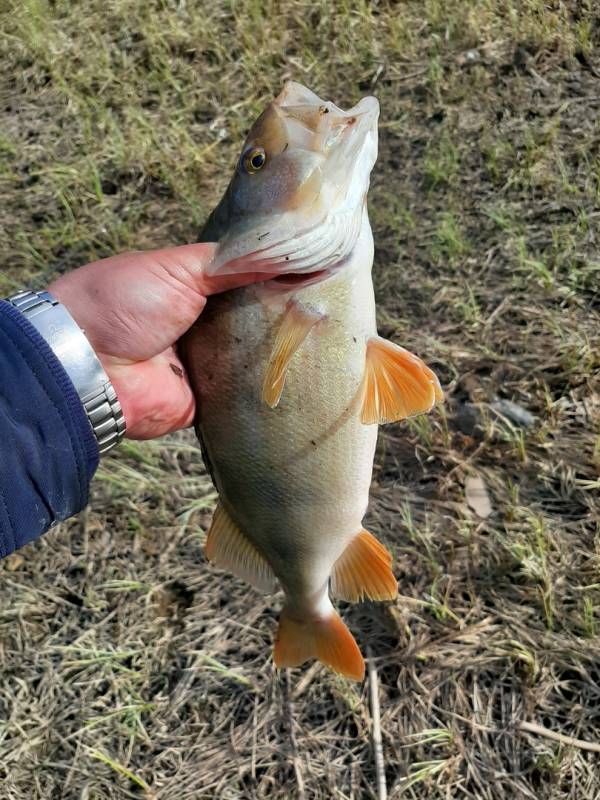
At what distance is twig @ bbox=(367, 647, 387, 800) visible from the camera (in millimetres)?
2178

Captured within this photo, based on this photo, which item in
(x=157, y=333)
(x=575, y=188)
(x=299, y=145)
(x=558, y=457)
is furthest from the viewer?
(x=575, y=188)

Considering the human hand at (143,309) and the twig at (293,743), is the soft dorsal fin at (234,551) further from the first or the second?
the twig at (293,743)

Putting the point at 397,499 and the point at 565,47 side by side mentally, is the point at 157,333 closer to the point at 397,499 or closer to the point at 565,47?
the point at 397,499

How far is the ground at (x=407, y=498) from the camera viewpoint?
228 centimetres

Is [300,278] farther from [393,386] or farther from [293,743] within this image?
[293,743]

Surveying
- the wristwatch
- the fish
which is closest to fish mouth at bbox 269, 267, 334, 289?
the fish

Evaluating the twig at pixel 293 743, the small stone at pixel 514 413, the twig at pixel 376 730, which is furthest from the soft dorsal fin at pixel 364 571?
the small stone at pixel 514 413

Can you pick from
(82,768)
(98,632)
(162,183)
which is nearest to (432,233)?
(162,183)

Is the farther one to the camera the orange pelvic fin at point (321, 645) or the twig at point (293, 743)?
the twig at point (293, 743)

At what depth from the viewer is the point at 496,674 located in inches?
90.5

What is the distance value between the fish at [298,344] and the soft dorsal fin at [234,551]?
0.24 feet

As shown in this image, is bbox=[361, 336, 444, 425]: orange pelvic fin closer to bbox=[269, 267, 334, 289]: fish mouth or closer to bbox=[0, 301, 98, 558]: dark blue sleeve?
bbox=[269, 267, 334, 289]: fish mouth

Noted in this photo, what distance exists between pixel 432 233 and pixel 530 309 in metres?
0.57

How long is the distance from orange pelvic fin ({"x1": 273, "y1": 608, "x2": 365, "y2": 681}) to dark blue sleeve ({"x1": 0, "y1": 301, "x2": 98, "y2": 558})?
754mm
